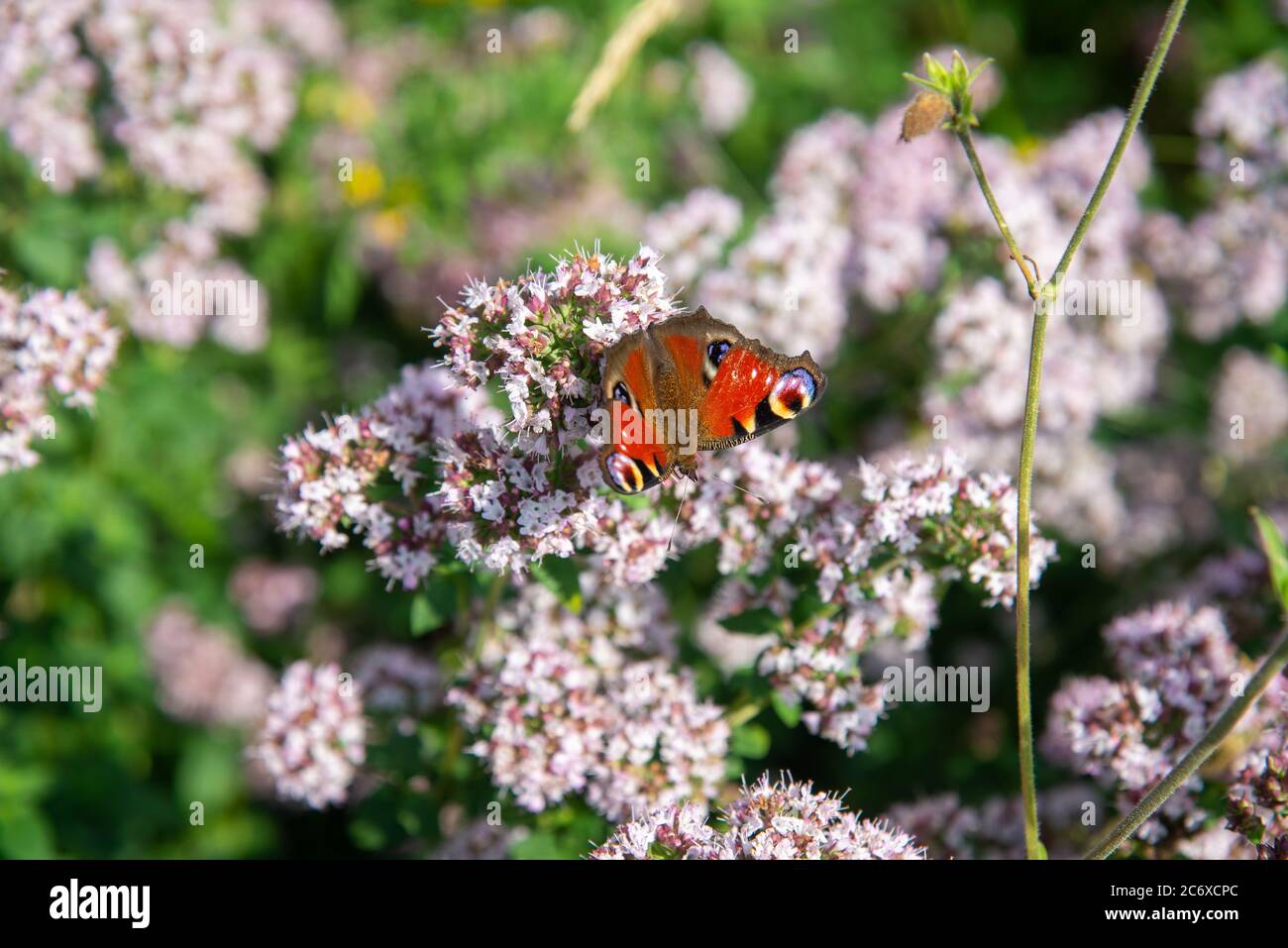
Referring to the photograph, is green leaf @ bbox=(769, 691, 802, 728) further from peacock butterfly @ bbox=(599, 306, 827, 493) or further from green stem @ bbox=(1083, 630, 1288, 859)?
green stem @ bbox=(1083, 630, 1288, 859)

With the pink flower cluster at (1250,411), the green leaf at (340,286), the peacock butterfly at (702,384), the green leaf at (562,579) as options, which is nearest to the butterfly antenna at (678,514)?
the peacock butterfly at (702,384)

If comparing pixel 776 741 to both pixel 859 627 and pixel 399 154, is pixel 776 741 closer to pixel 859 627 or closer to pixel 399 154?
pixel 859 627

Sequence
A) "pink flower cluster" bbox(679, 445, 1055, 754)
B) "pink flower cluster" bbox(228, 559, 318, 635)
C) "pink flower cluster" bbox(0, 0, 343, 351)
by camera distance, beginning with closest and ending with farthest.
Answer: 1. "pink flower cluster" bbox(679, 445, 1055, 754)
2. "pink flower cluster" bbox(0, 0, 343, 351)
3. "pink flower cluster" bbox(228, 559, 318, 635)

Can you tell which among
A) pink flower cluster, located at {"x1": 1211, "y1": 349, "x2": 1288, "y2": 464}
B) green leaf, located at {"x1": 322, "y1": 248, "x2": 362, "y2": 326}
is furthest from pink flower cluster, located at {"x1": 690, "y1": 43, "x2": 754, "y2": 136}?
pink flower cluster, located at {"x1": 1211, "y1": 349, "x2": 1288, "y2": 464}

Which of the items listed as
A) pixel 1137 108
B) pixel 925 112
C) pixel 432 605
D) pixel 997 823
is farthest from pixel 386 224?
pixel 997 823

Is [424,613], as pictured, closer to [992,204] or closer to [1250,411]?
[992,204]
